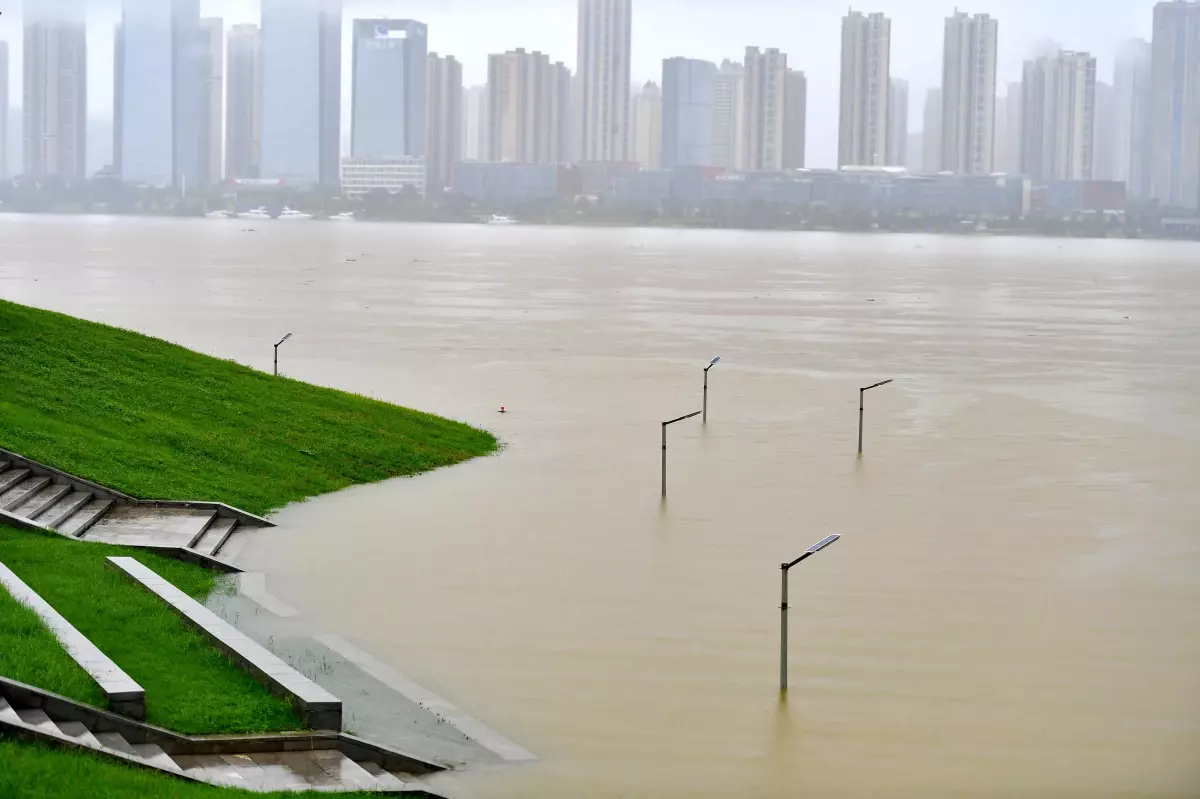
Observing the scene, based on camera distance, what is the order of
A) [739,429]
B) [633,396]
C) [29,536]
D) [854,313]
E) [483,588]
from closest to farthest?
[29,536] < [483,588] < [739,429] < [633,396] < [854,313]

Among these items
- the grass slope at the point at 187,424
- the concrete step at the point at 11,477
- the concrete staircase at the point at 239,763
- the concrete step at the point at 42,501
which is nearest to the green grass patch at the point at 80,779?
the concrete staircase at the point at 239,763

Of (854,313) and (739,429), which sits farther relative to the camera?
(854,313)

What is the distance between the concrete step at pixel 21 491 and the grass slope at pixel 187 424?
59 centimetres

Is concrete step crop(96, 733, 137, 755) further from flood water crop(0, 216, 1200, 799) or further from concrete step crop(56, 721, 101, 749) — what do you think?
flood water crop(0, 216, 1200, 799)

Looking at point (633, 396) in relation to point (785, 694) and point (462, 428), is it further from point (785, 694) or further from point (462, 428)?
point (785, 694)

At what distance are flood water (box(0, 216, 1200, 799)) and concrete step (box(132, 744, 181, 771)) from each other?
2.80m

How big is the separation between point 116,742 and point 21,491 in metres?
11.3

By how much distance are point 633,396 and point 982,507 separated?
19771mm

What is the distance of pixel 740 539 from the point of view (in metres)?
27.9

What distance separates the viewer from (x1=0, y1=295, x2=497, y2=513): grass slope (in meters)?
27.2

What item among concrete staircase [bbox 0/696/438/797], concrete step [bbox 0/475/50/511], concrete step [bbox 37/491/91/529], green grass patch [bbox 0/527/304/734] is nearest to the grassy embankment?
green grass patch [bbox 0/527/304/734]

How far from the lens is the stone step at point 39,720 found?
13093 mm

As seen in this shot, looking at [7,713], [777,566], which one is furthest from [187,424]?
[7,713]

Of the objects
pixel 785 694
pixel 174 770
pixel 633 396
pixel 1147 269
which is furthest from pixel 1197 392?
pixel 1147 269
